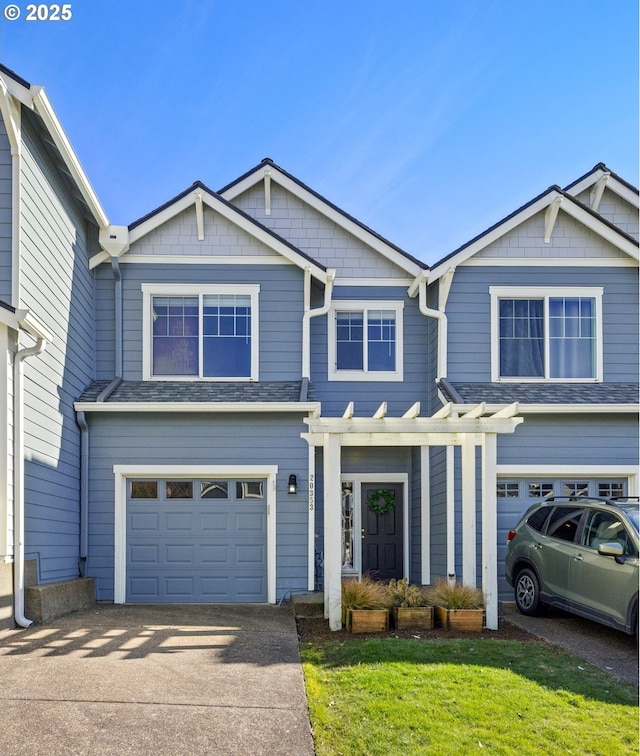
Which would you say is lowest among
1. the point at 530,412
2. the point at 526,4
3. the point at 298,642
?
the point at 298,642

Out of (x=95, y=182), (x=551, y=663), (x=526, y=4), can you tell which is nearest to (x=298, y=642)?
(x=551, y=663)

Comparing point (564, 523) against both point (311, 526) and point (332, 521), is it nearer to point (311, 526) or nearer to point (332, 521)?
point (332, 521)

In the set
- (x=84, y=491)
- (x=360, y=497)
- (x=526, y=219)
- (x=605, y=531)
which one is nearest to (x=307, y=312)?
(x=360, y=497)

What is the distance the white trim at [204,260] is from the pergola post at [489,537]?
17.5 feet

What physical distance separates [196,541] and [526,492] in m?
5.26

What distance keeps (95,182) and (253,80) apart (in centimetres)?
306

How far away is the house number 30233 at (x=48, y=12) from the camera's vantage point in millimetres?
10133

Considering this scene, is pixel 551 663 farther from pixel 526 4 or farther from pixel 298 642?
pixel 526 4

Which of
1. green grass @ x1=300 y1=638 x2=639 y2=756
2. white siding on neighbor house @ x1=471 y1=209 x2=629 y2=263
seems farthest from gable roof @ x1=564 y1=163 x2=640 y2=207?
green grass @ x1=300 y1=638 x2=639 y2=756

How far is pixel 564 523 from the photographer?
386 inches

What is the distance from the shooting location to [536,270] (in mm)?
13453

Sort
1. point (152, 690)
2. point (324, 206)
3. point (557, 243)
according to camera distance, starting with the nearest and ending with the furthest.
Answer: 1. point (152, 690)
2. point (557, 243)
3. point (324, 206)

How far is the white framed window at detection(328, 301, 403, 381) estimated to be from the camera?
45.4ft

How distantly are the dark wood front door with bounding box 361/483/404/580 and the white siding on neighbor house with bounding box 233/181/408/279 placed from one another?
152 inches
